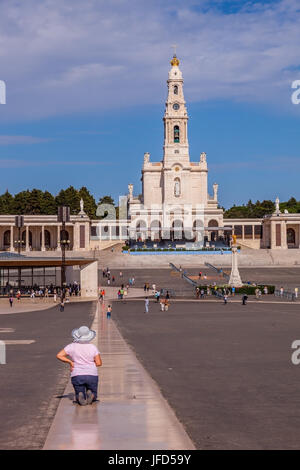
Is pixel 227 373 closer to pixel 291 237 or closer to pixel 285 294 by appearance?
pixel 285 294

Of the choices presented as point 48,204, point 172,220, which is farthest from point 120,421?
point 48,204

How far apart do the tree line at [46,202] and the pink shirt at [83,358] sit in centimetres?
13446

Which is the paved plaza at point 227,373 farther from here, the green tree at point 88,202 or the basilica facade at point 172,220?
the green tree at point 88,202

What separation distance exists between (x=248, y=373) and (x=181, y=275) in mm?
59081

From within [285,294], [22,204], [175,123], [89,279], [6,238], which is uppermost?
[175,123]

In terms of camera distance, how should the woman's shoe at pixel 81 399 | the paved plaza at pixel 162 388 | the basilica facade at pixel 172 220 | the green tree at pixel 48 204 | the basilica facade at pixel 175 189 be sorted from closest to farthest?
the paved plaza at pixel 162 388, the woman's shoe at pixel 81 399, the basilica facade at pixel 172 220, the basilica facade at pixel 175 189, the green tree at pixel 48 204

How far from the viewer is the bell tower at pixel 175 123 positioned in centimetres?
12838

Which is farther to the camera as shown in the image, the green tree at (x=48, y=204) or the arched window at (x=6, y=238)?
the green tree at (x=48, y=204)

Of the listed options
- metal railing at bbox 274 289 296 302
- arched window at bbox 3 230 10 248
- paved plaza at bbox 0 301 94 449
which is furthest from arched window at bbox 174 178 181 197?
paved plaza at bbox 0 301 94 449

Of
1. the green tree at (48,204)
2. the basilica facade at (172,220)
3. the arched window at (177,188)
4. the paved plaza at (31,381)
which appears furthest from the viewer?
the green tree at (48,204)

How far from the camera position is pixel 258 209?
166 metres

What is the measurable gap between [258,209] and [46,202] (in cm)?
5401

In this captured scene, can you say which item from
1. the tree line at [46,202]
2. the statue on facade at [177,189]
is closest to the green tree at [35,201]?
the tree line at [46,202]

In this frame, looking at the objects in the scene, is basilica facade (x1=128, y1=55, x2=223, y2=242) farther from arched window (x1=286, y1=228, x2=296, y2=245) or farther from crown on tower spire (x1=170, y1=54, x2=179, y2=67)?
arched window (x1=286, y1=228, x2=296, y2=245)
